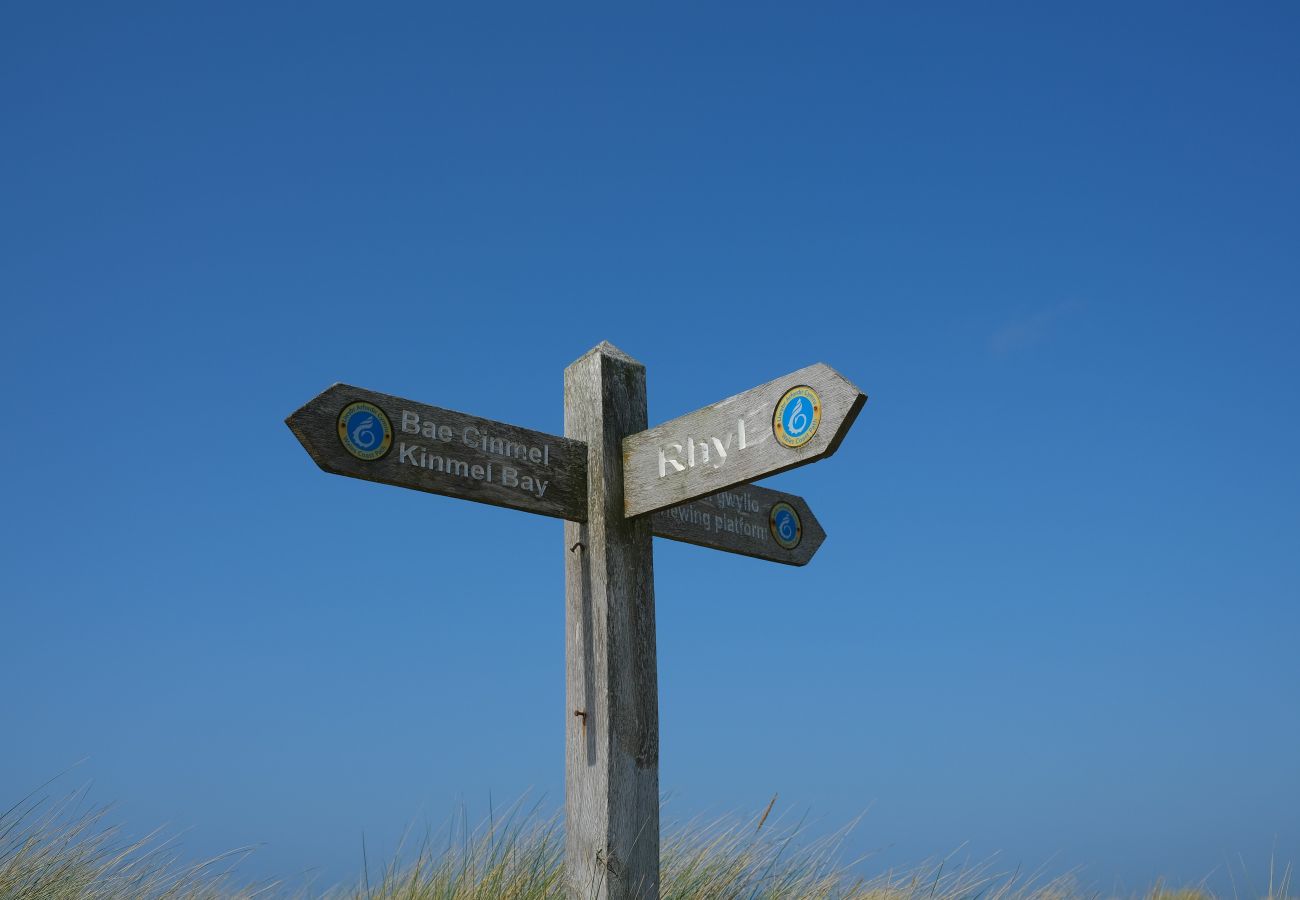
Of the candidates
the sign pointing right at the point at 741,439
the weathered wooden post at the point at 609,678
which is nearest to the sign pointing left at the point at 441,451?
the weathered wooden post at the point at 609,678

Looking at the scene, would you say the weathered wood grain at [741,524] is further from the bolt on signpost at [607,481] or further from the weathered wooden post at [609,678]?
A: the weathered wooden post at [609,678]

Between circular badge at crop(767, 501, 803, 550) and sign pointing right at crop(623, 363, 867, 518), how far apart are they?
80cm

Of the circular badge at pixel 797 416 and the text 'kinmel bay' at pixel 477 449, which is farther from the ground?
the text 'kinmel bay' at pixel 477 449

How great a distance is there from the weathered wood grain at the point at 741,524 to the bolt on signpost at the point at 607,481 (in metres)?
0.02

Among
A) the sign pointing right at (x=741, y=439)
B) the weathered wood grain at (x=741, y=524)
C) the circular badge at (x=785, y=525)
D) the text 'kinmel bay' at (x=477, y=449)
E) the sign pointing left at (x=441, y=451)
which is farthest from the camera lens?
the circular badge at (x=785, y=525)

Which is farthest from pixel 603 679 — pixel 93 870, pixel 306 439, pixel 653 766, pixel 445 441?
pixel 93 870

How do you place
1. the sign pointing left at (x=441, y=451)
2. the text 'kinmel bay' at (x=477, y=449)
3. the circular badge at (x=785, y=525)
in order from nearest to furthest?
1. the sign pointing left at (x=441, y=451)
2. the text 'kinmel bay' at (x=477, y=449)
3. the circular badge at (x=785, y=525)

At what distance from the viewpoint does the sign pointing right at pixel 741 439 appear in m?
3.34

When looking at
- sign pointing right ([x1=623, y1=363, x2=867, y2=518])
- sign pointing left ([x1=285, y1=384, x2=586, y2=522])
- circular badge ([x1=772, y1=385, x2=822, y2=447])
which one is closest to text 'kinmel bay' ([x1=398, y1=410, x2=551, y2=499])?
sign pointing left ([x1=285, y1=384, x2=586, y2=522])

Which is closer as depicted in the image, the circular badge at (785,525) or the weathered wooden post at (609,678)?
the weathered wooden post at (609,678)

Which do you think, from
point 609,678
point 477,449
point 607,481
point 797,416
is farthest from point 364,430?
point 797,416

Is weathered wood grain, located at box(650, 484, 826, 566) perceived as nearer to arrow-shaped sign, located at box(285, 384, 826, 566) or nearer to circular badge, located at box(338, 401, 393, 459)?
arrow-shaped sign, located at box(285, 384, 826, 566)

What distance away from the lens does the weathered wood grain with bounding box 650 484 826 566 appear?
416cm

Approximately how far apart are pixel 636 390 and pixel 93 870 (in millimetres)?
3438
